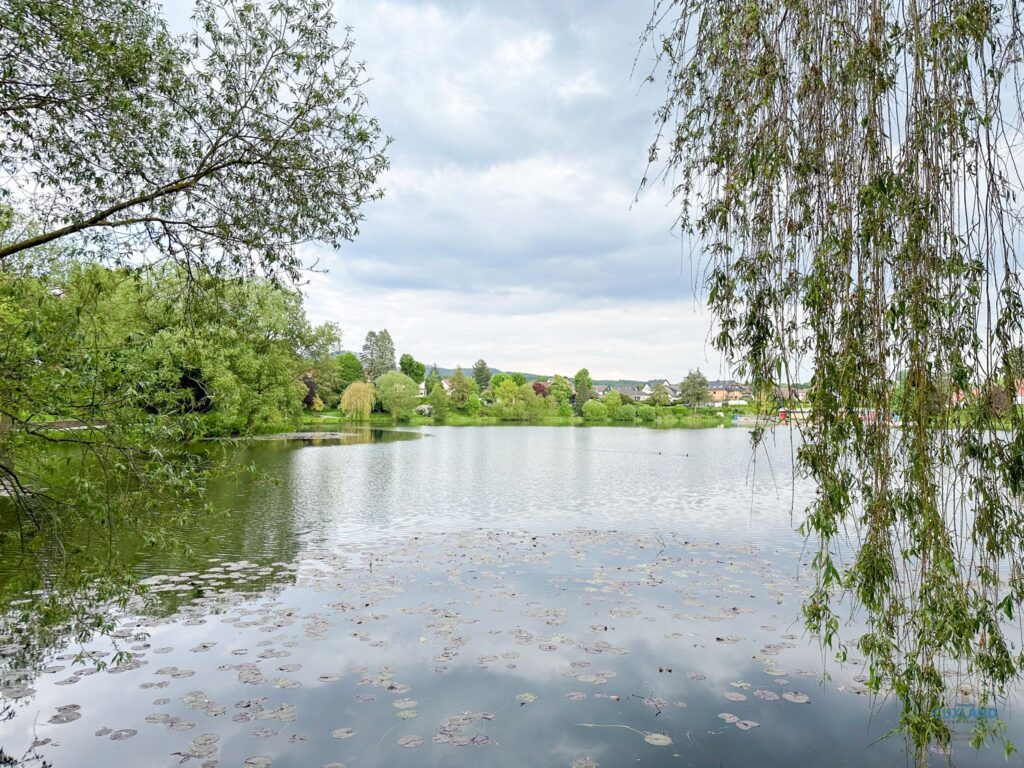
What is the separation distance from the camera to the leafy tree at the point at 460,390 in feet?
259

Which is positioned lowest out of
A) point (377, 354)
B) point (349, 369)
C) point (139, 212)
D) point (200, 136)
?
point (139, 212)

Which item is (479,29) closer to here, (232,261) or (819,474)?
(232,261)

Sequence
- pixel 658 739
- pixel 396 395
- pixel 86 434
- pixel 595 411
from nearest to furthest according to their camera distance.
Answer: pixel 86 434
pixel 658 739
pixel 396 395
pixel 595 411

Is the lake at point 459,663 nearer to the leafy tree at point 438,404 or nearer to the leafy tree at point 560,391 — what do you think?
the leafy tree at point 438,404

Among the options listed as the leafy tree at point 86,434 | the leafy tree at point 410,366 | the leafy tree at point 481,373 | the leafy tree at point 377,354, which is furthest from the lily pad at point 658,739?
the leafy tree at point 481,373

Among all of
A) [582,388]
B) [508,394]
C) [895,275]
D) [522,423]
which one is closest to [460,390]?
[508,394]

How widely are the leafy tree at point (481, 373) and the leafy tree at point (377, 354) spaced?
17297 mm

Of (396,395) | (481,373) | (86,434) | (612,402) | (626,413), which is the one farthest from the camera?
(481,373)

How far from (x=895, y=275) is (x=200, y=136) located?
17.7 ft

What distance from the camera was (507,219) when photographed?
22.1 metres

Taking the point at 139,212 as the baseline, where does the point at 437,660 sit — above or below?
below

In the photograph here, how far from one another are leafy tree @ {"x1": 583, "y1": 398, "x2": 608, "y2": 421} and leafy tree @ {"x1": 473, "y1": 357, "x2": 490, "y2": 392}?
87.3ft

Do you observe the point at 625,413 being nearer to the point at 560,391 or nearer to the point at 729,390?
the point at 560,391

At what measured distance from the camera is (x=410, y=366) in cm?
9300
